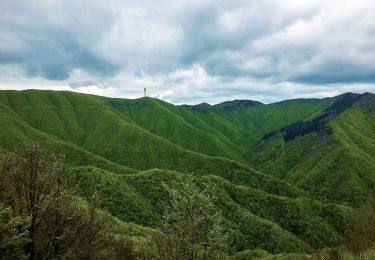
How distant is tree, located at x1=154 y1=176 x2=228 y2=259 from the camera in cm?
2954

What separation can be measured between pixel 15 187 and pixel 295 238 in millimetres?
178029

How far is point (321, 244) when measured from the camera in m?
190

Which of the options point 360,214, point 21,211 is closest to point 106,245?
point 21,211

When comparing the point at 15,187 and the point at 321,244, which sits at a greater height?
the point at 15,187

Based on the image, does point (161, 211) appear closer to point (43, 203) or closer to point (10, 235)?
point (43, 203)

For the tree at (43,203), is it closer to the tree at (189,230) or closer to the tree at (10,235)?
the tree at (10,235)

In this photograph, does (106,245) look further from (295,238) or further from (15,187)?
(295,238)

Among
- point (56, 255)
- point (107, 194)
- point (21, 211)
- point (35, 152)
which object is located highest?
point (35, 152)

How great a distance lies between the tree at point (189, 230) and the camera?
29.5 metres

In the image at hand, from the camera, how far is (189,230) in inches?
1268

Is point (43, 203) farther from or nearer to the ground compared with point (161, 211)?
farther from the ground

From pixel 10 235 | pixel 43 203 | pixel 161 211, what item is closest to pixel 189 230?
pixel 43 203

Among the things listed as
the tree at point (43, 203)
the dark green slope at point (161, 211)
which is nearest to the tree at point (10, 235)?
the tree at point (43, 203)

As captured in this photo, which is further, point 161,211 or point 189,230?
point 161,211
